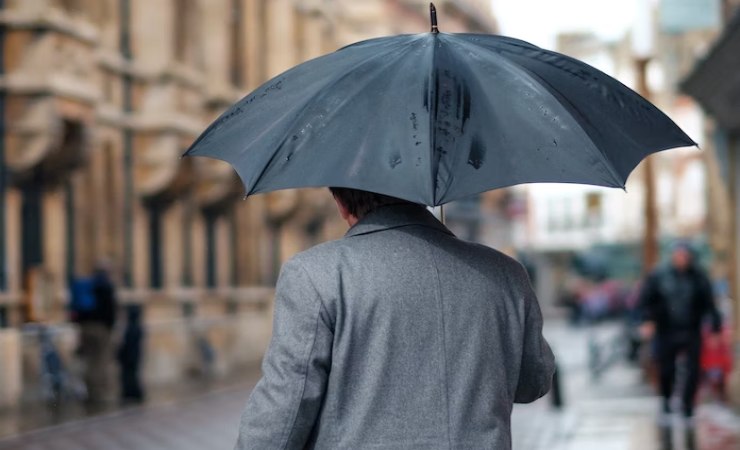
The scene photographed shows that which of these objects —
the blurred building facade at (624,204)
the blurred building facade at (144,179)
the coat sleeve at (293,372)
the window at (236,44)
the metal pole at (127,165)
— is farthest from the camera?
the blurred building facade at (624,204)

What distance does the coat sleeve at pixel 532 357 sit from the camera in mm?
3975

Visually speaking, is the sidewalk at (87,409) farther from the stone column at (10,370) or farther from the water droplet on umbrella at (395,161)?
the water droplet on umbrella at (395,161)

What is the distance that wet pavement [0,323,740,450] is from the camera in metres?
12.6

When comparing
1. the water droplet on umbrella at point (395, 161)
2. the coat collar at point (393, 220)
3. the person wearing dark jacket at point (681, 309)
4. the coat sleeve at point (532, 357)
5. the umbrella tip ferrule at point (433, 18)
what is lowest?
the person wearing dark jacket at point (681, 309)

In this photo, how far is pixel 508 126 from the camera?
4070 millimetres

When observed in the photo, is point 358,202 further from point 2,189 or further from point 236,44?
point 236,44

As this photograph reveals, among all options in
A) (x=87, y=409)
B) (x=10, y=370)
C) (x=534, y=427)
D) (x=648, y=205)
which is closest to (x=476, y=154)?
(x=534, y=427)

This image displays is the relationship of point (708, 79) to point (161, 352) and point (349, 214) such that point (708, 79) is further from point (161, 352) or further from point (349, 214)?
point (349, 214)

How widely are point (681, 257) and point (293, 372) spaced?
1008 cm

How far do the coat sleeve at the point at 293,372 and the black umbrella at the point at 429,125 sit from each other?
337 mm

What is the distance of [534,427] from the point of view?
1428cm

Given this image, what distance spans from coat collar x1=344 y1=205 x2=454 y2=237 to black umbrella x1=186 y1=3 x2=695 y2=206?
94 millimetres

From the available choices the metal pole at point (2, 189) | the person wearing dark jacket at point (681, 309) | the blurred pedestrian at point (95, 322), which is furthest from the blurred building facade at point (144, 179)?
the person wearing dark jacket at point (681, 309)

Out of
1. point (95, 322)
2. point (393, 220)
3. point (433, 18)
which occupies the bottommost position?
point (95, 322)
